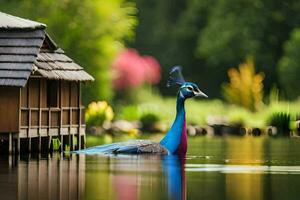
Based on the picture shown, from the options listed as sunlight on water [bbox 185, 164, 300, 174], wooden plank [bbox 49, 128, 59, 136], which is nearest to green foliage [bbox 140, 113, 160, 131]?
wooden plank [bbox 49, 128, 59, 136]

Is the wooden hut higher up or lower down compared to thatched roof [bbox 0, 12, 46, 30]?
lower down

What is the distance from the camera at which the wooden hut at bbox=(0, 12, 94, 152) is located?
134 feet

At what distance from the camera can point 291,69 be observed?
77.5 meters

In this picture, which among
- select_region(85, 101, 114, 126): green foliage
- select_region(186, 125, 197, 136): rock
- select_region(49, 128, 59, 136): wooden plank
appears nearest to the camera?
select_region(49, 128, 59, 136): wooden plank

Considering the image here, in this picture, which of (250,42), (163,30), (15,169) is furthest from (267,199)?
(163,30)

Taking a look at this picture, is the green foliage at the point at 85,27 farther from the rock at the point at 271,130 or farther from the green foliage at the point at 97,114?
the rock at the point at 271,130

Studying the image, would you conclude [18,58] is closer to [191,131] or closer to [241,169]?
[241,169]

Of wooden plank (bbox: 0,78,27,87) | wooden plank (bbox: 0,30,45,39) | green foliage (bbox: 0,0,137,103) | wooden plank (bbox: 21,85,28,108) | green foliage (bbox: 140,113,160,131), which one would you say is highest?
green foliage (bbox: 0,0,137,103)

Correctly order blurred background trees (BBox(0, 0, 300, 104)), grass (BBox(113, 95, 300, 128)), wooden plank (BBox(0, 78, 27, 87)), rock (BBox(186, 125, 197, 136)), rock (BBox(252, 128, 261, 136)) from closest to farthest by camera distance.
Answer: wooden plank (BBox(0, 78, 27, 87))
rock (BBox(252, 128, 261, 136))
rock (BBox(186, 125, 197, 136))
grass (BBox(113, 95, 300, 128))
blurred background trees (BBox(0, 0, 300, 104))

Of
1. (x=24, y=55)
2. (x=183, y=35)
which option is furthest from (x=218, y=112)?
(x=24, y=55)

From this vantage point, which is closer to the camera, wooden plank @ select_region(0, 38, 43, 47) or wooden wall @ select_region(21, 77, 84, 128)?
wooden plank @ select_region(0, 38, 43, 47)

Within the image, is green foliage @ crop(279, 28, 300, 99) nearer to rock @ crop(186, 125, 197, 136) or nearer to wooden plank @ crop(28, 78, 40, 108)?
rock @ crop(186, 125, 197, 136)

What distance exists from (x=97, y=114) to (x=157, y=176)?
1233 inches

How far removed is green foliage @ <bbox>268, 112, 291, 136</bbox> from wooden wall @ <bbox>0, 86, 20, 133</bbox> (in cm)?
2227
